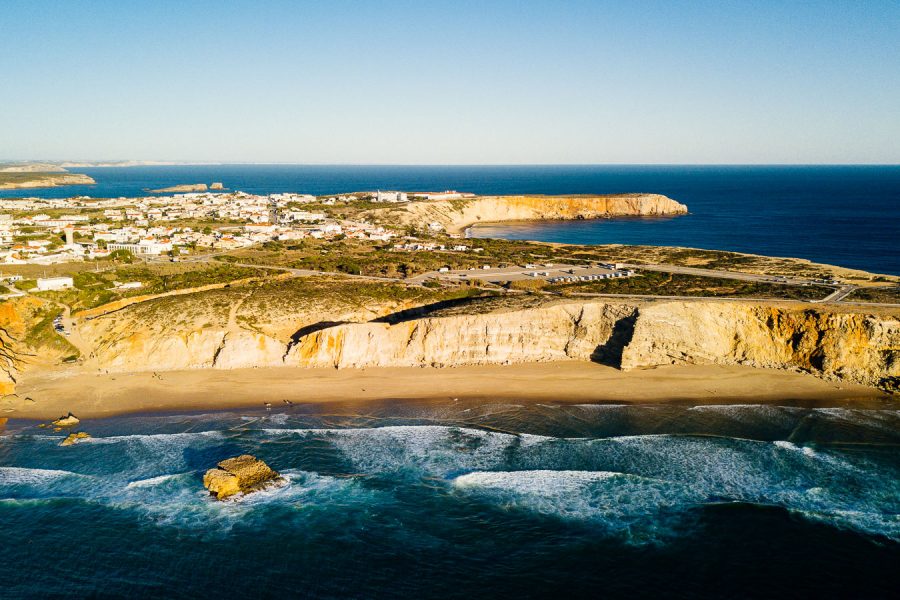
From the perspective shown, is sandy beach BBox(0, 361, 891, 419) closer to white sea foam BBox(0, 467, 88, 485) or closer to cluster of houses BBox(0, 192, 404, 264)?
white sea foam BBox(0, 467, 88, 485)

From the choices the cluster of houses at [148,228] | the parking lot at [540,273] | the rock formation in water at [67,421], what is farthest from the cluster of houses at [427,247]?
the rock formation in water at [67,421]

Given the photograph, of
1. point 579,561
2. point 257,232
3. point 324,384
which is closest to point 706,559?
point 579,561

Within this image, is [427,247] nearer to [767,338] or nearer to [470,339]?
[470,339]

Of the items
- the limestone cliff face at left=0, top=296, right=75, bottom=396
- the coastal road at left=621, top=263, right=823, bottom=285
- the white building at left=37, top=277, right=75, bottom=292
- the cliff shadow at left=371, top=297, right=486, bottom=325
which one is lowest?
the limestone cliff face at left=0, top=296, right=75, bottom=396

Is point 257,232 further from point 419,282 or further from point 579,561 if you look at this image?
point 579,561

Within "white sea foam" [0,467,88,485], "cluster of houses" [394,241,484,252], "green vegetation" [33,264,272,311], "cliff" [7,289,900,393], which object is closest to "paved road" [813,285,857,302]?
"cliff" [7,289,900,393]

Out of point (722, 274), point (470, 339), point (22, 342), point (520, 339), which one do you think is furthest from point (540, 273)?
point (22, 342)

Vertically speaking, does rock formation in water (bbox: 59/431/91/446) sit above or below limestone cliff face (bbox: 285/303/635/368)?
below

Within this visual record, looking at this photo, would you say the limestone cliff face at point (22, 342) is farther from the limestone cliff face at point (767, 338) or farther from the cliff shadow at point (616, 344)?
the limestone cliff face at point (767, 338)
